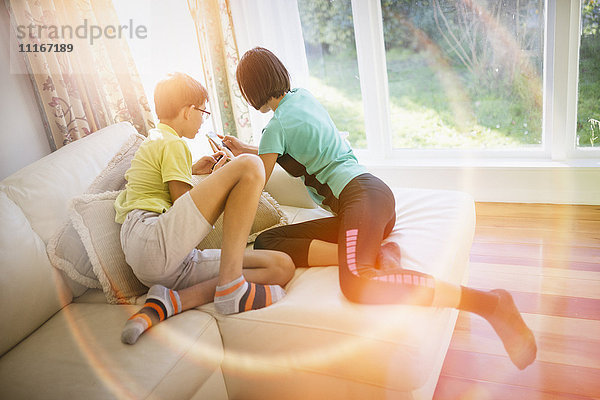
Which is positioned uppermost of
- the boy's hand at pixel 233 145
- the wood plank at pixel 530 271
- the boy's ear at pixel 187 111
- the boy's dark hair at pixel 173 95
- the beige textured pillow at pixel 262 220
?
the boy's dark hair at pixel 173 95

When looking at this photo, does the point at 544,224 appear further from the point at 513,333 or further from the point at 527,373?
the point at 513,333

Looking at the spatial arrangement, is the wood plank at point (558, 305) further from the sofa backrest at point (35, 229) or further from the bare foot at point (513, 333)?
the sofa backrest at point (35, 229)

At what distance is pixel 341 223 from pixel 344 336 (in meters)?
0.42

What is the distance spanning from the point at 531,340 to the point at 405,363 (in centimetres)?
39

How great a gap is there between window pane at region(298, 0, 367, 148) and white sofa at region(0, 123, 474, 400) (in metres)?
1.72

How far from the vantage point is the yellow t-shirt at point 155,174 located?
1.63 m

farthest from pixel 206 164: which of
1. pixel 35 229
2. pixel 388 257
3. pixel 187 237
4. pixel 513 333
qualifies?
pixel 513 333

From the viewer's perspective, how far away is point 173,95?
173 cm

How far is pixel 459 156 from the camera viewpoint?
10.1 ft

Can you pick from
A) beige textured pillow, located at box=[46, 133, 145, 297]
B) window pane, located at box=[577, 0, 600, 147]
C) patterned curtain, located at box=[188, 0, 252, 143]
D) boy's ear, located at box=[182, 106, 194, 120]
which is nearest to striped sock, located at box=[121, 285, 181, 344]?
beige textured pillow, located at box=[46, 133, 145, 297]

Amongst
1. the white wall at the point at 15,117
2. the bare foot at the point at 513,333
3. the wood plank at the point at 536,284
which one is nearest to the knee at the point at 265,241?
the bare foot at the point at 513,333

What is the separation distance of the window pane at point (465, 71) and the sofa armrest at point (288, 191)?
1342mm

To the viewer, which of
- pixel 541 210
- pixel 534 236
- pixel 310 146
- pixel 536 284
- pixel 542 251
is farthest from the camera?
pixel 541 210

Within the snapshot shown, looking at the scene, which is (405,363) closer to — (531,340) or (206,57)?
(531,340)
